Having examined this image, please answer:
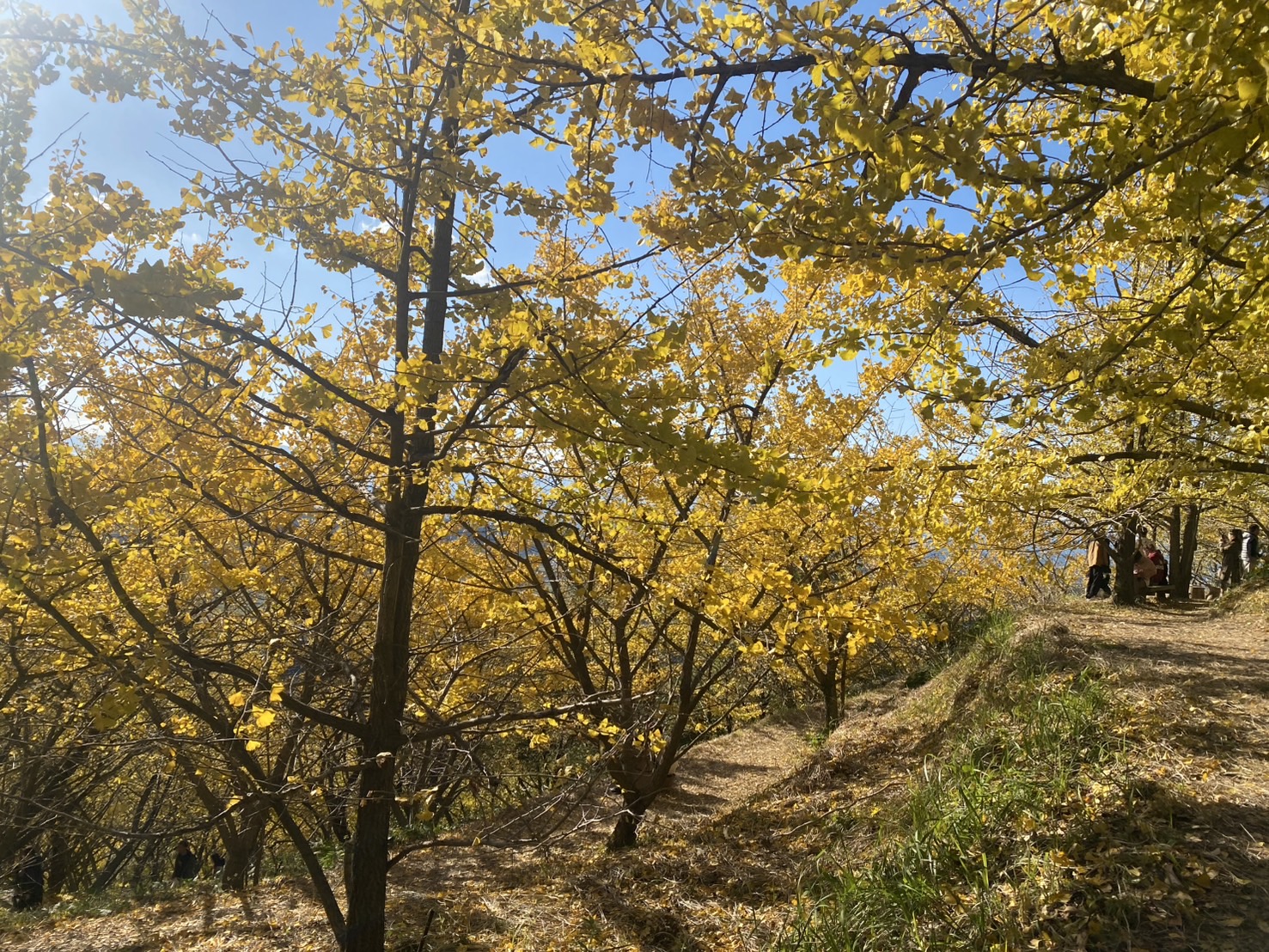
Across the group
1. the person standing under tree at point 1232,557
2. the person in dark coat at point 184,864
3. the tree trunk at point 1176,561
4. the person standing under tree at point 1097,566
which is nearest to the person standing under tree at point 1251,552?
the person standing under tree at point 1232,557

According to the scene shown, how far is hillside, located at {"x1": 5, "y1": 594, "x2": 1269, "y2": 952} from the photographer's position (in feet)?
9.24

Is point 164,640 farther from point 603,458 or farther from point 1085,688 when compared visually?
point 1085,688

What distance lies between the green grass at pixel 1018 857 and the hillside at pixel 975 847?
0.5 inches

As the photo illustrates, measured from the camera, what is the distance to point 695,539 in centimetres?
564

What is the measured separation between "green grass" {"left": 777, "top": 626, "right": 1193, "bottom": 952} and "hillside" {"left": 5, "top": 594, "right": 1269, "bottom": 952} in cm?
1

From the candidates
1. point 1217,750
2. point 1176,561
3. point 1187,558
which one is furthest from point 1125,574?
point 1217,750

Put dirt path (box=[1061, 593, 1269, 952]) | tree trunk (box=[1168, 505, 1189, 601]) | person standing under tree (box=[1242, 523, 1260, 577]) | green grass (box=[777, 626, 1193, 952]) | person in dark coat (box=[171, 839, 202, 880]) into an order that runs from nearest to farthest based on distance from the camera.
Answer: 1. dirt path (box=[1061, 593, 1269, 952])
2. green grass (box=[777, 626, 1193, 952])
3. tree trunk (box=[1168, 505, 1189, 601])
4. person in dark coat (box=[171, 839, 202, 880])
5. person standing under tree (box=[1242, 523, 1260, 577])

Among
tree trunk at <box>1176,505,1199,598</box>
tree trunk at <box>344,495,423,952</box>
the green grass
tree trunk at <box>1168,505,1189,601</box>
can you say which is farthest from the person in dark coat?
tree trunk at <box>1176,505,1199,598</box>

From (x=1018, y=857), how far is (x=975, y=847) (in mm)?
198

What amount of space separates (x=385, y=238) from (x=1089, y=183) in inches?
135

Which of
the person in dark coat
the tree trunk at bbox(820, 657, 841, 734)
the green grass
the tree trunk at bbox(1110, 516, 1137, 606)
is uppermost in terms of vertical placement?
the tree trunk at bbox(1110, 516, 1137, 606)

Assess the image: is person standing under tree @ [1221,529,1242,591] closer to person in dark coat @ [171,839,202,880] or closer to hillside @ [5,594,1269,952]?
hillside @ [5,594,1269,952]

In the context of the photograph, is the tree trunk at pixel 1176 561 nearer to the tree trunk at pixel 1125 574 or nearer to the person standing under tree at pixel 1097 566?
Result: the person standing under tree at pixel 1097 566

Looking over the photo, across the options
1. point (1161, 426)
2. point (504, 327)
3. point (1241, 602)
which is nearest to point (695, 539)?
point (504, 327)
